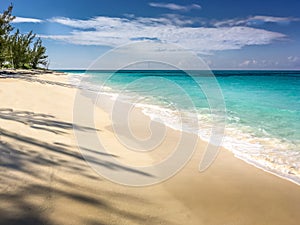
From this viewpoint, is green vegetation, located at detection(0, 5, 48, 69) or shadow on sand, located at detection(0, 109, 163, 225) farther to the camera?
green vegetation, located at detection(0, 5, 48, 69)

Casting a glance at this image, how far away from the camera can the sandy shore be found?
2.68m

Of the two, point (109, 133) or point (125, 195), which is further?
point (109, 133)

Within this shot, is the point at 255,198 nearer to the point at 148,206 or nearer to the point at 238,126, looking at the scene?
the point at 148,206

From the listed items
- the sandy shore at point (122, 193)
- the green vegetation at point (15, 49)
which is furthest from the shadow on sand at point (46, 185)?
→ the green vegetation at point (15, 49)

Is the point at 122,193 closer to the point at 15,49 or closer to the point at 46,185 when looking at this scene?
the point at 46,185

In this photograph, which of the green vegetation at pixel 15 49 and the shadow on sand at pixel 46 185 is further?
the green vegetation at pixel 15 49

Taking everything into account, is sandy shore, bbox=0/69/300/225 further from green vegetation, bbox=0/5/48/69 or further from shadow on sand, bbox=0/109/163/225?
green vegetation, bbox=0/5/48/69

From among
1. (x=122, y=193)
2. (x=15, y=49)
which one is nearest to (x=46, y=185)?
(x=122, y=193)

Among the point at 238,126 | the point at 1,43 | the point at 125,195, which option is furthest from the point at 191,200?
the point at 1,43

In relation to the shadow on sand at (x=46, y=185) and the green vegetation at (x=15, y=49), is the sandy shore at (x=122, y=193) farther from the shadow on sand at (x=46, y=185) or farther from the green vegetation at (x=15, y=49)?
the green vegetation at (x=15, y=49)

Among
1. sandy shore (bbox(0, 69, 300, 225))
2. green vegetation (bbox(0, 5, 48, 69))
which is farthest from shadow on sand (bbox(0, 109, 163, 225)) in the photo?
green vegetation (bbox(0, 5, 48, 69))

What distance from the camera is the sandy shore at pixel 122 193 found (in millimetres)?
2682

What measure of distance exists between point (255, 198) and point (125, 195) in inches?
68.6

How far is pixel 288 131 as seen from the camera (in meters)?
8.30
